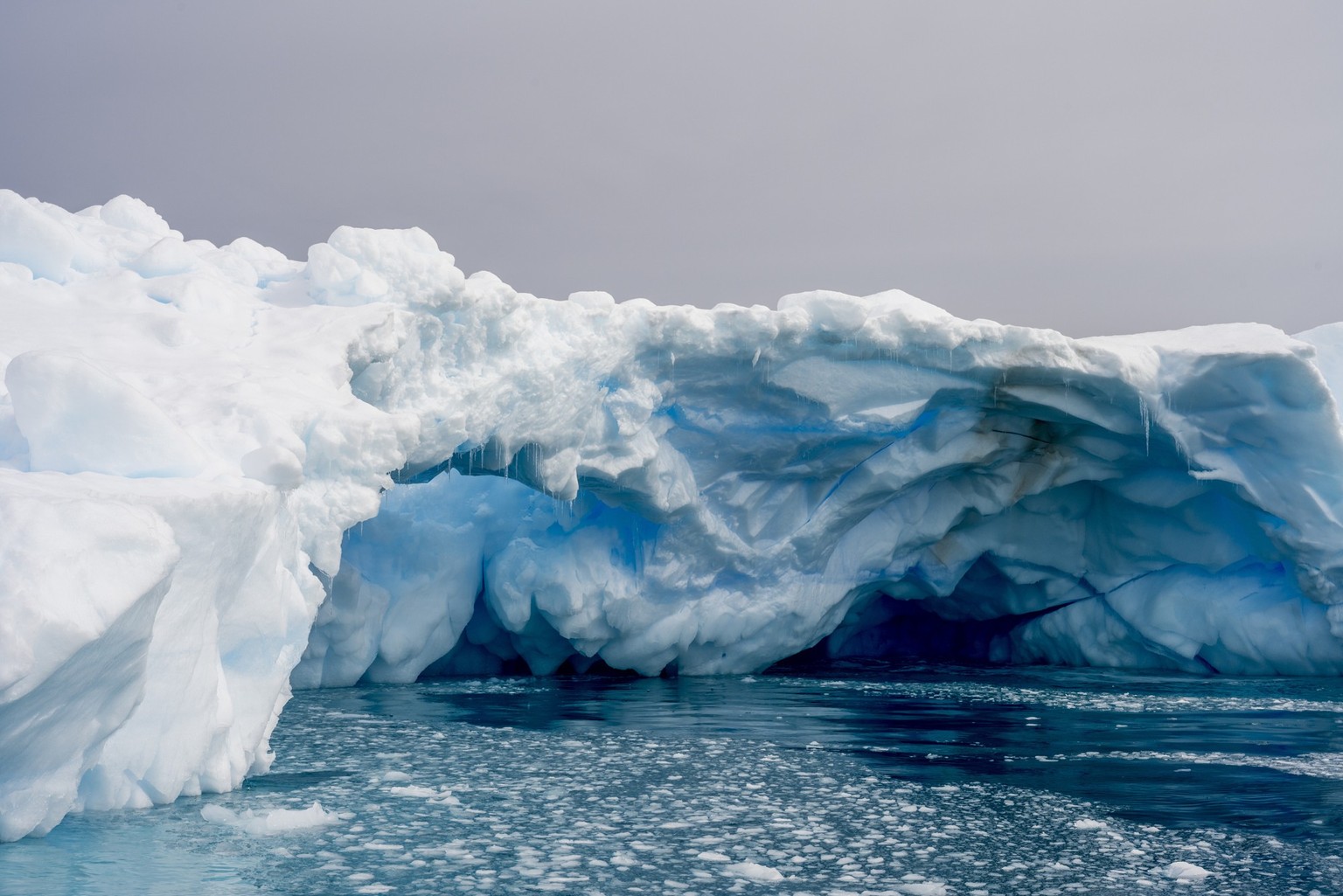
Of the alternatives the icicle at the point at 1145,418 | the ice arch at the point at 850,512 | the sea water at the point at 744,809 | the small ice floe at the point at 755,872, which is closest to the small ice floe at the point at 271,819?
the sea water at the point at 744,809

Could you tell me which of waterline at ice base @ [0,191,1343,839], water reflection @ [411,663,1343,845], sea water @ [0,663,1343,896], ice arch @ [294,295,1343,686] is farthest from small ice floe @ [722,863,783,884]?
ice arch @ [294,295,1343,686]

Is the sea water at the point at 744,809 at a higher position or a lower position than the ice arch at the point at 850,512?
lower

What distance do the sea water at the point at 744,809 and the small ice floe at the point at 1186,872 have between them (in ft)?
Result: 0.04

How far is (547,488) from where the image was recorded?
10.9m

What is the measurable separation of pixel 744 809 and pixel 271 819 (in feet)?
7.22

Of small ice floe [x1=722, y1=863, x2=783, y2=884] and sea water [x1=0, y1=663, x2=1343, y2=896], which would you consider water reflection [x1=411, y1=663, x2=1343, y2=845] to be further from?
small ice floe [x1=722, y1=863, x2=783, y2=884]

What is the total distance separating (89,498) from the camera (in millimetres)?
4637

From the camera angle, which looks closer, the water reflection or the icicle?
the water reflection

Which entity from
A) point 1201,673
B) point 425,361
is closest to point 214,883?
point 425,361

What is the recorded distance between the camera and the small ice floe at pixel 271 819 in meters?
5.13

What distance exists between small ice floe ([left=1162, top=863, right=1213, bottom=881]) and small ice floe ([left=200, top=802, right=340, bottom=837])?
3549 mm

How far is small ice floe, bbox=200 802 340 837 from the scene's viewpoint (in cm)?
513

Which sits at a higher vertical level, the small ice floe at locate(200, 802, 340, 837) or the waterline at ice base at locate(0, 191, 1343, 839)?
the waterline at ice base at locate(0, 191, 1343, 839)

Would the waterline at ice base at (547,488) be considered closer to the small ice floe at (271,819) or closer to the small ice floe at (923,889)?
the small ice floe at (271,819)
